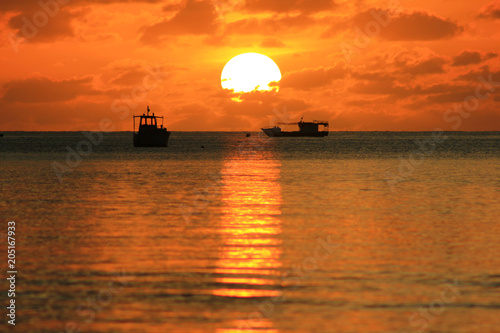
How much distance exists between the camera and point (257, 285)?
18953 mm

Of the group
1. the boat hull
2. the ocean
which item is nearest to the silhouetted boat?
the boat hull

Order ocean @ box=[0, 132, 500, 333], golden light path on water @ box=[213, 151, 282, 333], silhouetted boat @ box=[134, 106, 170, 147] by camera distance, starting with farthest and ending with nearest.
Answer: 1. silhouetted boat @ box=[134, 106, 170, 147]
2. golden light path on water @ box=[213, 151, 282, 333]
3. ocean @ box=[0, 132, 500, 333]

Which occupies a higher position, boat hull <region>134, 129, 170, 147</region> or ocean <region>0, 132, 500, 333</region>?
boat hull <region>134, 129, 170, 147</region>

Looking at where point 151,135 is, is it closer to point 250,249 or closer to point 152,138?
point 152,138

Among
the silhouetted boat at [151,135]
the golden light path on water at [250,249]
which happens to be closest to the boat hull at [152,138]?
the silhouetted boat at [151,135]

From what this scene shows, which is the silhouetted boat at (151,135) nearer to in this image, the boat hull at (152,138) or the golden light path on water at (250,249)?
the boat hull at (152,138)

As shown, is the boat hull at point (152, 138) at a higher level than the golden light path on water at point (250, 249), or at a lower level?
higher

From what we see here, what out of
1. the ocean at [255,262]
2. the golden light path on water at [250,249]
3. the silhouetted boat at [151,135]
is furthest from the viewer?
the silhouetted boat at [151,135]

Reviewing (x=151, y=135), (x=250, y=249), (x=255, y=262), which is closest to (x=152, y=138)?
(x=151, y=135)

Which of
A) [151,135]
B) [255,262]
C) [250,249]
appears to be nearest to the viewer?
[255,262]

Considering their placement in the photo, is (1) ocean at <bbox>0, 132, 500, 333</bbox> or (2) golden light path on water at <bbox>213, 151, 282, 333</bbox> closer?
(1) ocean at <bbox>0, 132, 500, 333</bbox>

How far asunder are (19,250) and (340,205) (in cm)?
1993

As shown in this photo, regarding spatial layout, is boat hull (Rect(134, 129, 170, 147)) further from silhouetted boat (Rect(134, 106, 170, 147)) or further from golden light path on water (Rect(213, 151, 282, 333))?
golden light path on water (Rect(213, 151, 282, 333))

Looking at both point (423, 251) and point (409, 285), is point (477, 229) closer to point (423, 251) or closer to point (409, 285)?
point (423, 251)
